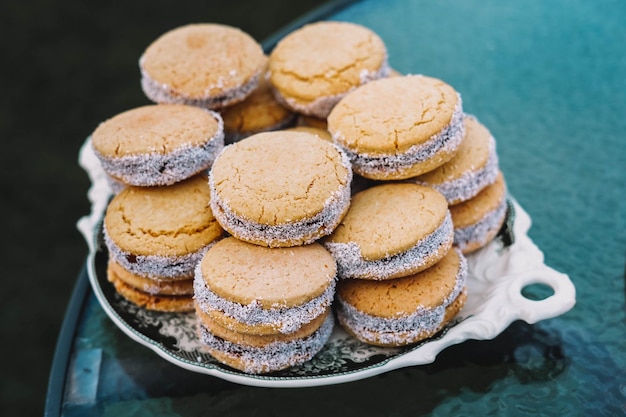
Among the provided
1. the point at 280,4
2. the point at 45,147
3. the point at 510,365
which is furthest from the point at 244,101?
the point at 280,4

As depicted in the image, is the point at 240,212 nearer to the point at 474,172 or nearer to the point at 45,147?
the point at 474,172

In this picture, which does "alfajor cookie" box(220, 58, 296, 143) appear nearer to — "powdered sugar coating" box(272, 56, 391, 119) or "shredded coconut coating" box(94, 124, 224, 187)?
"powdered sugar coating" box(272, 56, 391, 119)

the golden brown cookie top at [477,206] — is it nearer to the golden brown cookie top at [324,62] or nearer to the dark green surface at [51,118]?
the golden brown cookie top at [324,62]

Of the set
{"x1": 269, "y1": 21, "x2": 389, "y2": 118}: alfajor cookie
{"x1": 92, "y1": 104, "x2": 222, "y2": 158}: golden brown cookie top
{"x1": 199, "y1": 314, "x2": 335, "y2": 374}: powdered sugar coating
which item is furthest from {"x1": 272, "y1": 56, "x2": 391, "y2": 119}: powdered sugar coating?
{"x1": 199, "y1": 314, "x2": 335, "y2": 374}: powdered sugar coating

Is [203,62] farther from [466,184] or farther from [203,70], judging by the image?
[466,184]

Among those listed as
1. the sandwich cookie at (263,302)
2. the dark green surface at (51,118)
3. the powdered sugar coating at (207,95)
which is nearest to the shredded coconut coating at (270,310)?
the sandwich cookie at (263,302)

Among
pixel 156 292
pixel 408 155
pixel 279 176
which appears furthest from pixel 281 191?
pixel 156 292
